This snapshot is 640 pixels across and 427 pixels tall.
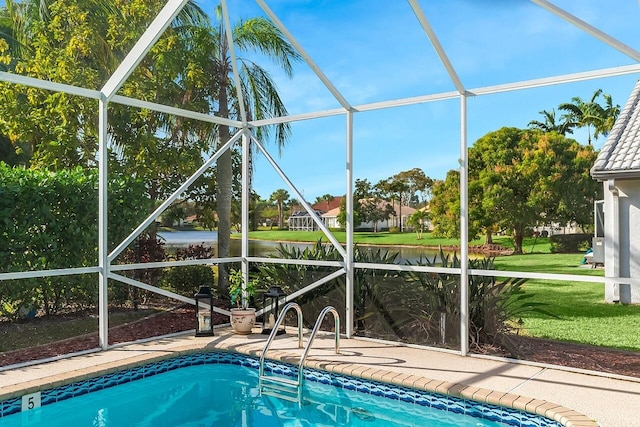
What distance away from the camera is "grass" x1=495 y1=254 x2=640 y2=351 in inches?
263

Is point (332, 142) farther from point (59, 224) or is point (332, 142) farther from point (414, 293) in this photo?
point (59, 224)

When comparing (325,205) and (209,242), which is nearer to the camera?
(325,205)

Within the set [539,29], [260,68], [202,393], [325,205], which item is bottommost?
[202,393]

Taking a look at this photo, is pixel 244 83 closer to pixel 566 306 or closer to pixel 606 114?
pixel 606 114

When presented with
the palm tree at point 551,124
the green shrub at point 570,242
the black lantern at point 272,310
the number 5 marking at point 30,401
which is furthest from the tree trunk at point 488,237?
the number 5 marking at point 30,401

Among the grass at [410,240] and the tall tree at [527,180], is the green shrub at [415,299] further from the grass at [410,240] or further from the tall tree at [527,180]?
the tall tree at [527,180]

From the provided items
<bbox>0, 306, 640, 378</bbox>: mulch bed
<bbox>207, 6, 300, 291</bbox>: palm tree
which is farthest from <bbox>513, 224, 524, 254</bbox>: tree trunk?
<bbox>207, 6, 300, 291</bbox>: palm tree

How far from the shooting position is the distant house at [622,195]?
6086mm

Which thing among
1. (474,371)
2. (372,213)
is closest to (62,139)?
(372,213)

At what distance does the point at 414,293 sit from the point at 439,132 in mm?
3247

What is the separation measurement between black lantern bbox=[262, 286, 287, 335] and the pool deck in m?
0.41

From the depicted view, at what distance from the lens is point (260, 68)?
833 cm

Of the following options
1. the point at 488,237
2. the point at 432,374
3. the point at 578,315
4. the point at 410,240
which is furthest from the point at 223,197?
the point at 578,315

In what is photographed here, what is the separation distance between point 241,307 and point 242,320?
67cm
